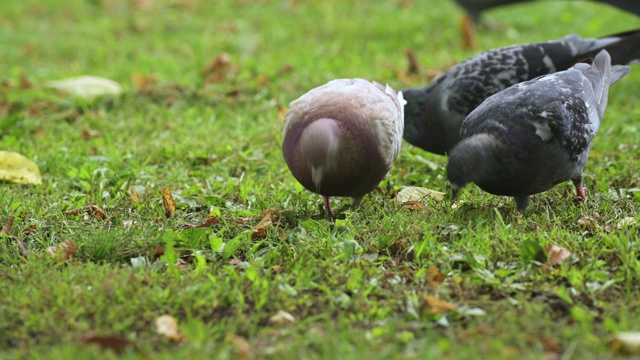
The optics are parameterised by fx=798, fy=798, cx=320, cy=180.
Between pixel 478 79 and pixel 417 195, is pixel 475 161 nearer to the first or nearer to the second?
pixel 417 195

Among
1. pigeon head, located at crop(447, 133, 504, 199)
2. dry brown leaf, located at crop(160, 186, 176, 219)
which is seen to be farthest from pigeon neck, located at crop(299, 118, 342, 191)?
dry brown leaf, located at crop(160, 186, 176, 219)

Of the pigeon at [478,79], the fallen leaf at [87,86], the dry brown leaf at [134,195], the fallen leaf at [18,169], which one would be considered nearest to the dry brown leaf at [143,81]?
the fallen leaf at [87,86]

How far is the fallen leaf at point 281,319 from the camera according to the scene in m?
3.02

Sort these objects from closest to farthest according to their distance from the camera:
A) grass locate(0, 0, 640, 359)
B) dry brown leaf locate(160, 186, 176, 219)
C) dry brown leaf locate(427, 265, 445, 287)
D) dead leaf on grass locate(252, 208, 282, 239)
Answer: grass locate(0, 0, 640, 359) < dry brown leaf locate(427, 265, 445, 287) < dead leaf on grass locate(252, 208, 282, 239) < dry brown leaf locate(160, 186, 176, 219)

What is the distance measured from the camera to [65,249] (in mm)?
3615

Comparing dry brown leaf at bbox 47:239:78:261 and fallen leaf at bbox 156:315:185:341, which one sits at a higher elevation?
fallen leaf at bbox 156:315:185:341

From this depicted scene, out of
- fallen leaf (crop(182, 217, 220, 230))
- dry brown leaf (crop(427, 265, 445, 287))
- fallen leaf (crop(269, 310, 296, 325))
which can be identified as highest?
fallen leaf (crop(269, 310, 296, 325))

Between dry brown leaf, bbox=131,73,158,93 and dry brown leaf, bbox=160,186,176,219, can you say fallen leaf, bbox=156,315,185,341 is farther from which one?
dry brown leaf, bbox=131,73,158,93

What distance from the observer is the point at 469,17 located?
8.50 meters

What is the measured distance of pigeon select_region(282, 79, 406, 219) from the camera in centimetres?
375

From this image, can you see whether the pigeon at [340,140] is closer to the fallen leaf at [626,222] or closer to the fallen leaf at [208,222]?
the fallen leaf at [208,222]

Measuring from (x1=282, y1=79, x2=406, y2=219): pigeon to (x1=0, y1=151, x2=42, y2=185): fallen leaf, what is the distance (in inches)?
68.6

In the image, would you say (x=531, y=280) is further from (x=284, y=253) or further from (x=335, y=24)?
(x=335, y=24)

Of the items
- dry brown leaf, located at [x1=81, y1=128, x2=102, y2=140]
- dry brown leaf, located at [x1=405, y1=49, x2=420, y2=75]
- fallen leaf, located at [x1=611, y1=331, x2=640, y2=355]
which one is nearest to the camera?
fallen leaf, located at [x1=611, y1=331, x2=640, y2=355]
